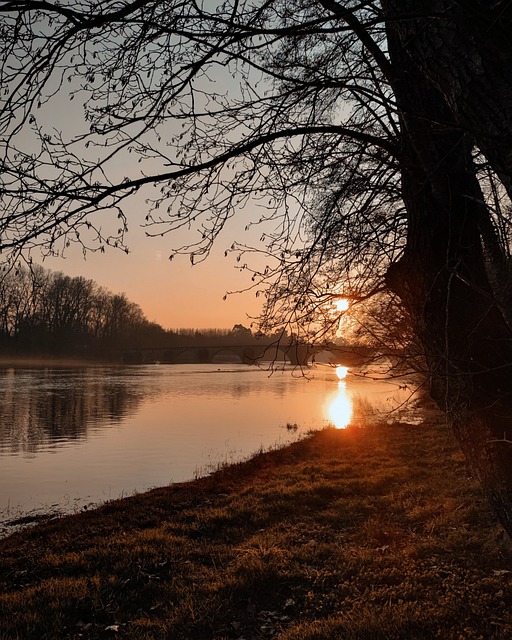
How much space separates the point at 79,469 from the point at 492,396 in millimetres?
15129

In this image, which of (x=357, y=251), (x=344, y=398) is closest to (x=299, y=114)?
(x=357, y=251)

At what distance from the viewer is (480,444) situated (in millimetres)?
3512

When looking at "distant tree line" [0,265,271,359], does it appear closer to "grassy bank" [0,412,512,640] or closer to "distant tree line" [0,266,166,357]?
"distant tree line" [0,266,166,357]

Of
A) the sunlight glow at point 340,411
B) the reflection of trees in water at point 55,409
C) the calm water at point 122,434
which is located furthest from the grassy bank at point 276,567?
the sunlight glow at point 340,411

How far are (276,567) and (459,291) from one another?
171 inches

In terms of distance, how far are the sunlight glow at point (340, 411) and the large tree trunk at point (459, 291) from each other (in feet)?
68.2

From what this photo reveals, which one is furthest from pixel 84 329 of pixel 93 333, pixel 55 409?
pixel 55 409

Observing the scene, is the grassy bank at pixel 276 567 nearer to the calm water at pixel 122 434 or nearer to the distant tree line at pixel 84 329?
the calm water at pixel 122 434

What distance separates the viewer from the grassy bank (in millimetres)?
4949

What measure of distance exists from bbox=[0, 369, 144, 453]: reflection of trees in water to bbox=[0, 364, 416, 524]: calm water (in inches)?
1.8

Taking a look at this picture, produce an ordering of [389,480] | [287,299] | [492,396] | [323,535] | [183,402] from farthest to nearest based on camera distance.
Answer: [183,402]
[389,480]
[323,535]
[287,299]
[492,396]

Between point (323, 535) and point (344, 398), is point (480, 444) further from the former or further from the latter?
point (344, 398)

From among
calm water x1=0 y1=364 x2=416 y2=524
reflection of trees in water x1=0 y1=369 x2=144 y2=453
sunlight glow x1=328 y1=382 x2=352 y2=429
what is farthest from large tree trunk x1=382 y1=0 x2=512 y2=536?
sunlight glow x1=328 y1=382 x2=352 y2=429

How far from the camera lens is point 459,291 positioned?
3.47 metres
